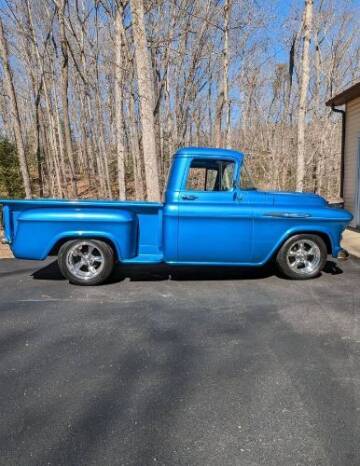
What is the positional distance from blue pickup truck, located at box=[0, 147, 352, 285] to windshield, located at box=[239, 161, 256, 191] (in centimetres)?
2

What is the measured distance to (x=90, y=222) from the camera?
4898 millimetres

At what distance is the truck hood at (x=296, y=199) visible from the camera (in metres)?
5.34

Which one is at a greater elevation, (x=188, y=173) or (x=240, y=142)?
(x=240, y=142)

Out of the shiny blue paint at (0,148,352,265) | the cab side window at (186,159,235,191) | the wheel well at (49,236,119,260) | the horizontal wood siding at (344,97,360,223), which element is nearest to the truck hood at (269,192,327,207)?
the shiny blue paint at (0,148,352,265)

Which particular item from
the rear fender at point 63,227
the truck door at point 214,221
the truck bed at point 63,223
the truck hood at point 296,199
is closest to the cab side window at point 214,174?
the truck door at point 214,221

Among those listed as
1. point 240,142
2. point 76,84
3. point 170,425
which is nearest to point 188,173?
point 170,425

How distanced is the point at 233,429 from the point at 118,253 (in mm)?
3246

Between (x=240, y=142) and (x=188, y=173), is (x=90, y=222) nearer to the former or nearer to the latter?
(x=188, y=173)

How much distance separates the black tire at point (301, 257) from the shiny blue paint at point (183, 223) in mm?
140

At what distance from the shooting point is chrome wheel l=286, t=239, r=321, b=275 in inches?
213

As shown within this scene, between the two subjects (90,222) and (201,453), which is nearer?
(201,453)

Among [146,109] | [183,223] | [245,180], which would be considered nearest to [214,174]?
[245,180]

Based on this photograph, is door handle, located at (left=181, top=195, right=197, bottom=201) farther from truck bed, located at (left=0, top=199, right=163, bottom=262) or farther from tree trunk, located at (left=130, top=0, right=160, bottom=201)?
tree trunk, located at (left=130, top=0, right=160, bottom=201)

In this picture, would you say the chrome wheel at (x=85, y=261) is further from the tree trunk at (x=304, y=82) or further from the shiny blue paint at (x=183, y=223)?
the tree trunk at (x=304, y=82)
